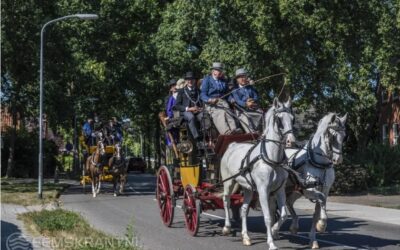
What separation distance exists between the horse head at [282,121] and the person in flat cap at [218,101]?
2.05 meters

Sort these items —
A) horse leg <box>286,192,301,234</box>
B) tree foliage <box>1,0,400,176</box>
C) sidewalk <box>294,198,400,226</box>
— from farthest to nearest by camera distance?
tree foliage <box>1,0,400,176</box> → sidewalk <box>294,198,400,226</box> → horse leg <box>286,192,301,234</box>

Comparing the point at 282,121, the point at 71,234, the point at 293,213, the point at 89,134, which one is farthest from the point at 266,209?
the point at 89,134

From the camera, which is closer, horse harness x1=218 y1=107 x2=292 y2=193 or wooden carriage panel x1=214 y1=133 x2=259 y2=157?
horse harness x1=218 y1=107 x2=292 y2=193

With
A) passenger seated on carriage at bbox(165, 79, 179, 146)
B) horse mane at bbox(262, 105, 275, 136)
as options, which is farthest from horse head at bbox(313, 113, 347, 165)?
passenger seated on carriage at bbox(165, 79, 179, 146)

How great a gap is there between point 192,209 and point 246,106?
7.48ft

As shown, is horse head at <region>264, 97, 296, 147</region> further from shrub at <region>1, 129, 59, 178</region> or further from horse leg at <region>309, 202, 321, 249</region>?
shrub at <region>1, 129, 59, 178</region>

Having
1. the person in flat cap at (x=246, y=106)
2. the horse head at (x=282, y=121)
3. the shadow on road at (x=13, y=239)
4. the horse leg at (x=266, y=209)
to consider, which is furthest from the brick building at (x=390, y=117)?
the horse leg at (x=266, y=209)

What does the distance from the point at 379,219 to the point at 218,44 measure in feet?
42.6

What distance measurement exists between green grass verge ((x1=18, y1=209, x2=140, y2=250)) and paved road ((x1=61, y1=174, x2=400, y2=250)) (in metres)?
0.82

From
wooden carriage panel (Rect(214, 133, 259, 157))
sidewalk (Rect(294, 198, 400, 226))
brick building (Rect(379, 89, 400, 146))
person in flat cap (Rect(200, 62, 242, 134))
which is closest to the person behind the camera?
wooden carriage panel (Rect(214, 133, 259, 157))

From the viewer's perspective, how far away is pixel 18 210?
752 inches

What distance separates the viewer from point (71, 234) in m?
12.2

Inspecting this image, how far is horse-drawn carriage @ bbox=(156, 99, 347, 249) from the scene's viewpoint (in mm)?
11055

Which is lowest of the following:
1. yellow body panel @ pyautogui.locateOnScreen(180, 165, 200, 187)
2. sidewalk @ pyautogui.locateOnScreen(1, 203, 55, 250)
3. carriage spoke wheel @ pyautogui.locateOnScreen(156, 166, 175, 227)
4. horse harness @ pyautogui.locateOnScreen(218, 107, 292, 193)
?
sidewalk @ pyautogui.locateOnScreen(1, 203, 55, 250)
